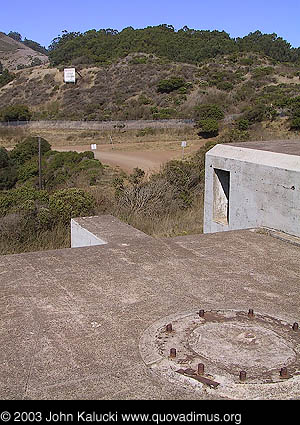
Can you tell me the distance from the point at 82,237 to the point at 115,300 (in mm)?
2633

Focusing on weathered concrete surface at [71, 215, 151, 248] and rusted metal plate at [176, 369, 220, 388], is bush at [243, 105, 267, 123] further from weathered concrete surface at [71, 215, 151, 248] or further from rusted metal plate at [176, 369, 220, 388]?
rusted metal plate at [176, 369, 220, 388]

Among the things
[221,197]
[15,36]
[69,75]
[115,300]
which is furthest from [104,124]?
[15,36]

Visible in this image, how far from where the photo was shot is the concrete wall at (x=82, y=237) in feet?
19.9

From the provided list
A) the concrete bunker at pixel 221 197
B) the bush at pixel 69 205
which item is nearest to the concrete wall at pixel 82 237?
the concrete bunker at pixel 221 197

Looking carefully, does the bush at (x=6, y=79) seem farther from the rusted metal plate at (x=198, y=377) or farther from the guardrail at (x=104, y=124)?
the rusted metal plate at (x=198, y=377)

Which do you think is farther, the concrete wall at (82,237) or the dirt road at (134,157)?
the dirt road at (134,157)

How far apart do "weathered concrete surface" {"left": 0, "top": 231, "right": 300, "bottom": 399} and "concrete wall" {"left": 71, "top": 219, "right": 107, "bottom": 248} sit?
2.20ft

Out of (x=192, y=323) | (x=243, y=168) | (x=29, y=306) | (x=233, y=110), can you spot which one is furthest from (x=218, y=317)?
(x=233, y=110)

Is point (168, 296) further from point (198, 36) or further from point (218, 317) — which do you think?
point (198, 36)

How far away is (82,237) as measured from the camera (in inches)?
255

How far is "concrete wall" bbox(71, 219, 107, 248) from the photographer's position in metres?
6.06

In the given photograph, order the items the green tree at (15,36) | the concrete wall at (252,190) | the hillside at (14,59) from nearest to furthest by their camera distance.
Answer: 1. the concrete wall at (252,190)
2. the hillside at (14,59)
3. the green tree at (15,36)

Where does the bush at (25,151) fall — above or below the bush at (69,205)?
above

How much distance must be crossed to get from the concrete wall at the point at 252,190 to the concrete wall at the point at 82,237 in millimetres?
2080
